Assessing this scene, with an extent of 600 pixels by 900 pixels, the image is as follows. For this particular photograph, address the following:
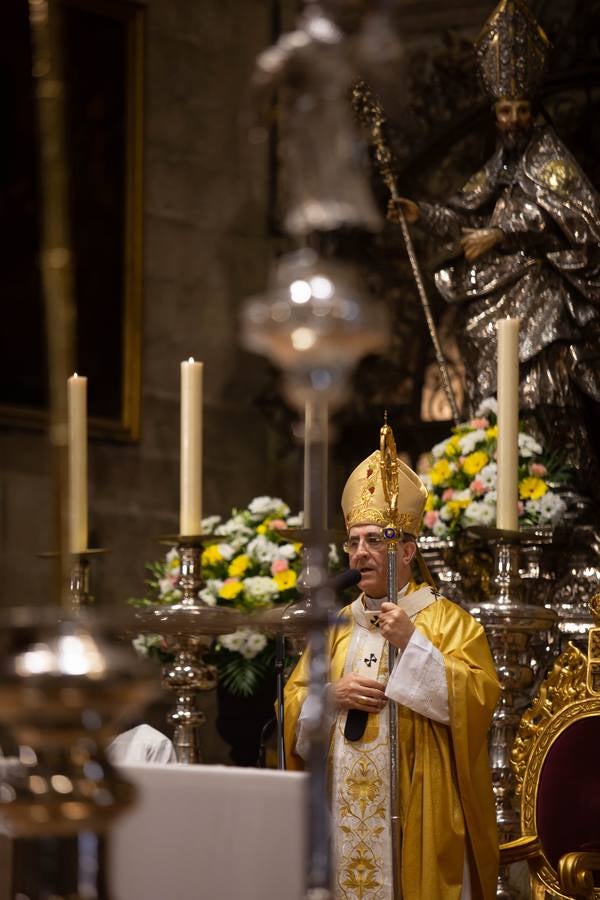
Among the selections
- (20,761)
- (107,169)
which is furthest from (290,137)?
(107,169)

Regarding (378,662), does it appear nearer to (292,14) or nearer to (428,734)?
(428,734)

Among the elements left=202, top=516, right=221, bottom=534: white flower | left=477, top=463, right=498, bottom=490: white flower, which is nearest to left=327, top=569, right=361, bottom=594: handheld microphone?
left=477, top=463, right=498, bottom=490: white flower

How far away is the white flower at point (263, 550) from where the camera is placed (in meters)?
5.25

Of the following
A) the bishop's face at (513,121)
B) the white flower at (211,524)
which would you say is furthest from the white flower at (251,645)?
the bishop's face at (513,121)

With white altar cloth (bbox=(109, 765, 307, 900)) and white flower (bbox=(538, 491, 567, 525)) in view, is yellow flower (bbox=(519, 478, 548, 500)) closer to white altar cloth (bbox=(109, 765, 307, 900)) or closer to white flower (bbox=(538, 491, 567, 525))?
white flower (bbox=(538, 491, 567, 525))

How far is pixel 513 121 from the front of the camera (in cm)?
579

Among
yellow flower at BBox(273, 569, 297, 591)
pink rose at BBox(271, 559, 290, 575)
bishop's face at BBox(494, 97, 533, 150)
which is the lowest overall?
yellow flower at BBox(273, 569, 297, 591)

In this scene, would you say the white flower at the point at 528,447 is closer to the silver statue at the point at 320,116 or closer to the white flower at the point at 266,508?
the white flower at the point at 266,508

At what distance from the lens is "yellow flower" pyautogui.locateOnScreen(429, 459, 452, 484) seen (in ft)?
16.9

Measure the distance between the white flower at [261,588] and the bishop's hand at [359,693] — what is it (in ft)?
3.14

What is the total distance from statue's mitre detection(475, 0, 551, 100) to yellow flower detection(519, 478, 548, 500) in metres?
1.59

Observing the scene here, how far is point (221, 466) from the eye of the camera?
26.4 ft

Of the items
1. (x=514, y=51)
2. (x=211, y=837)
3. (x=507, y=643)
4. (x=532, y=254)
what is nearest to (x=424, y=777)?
(x=507, y=643)

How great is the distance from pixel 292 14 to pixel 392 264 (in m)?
1.82
